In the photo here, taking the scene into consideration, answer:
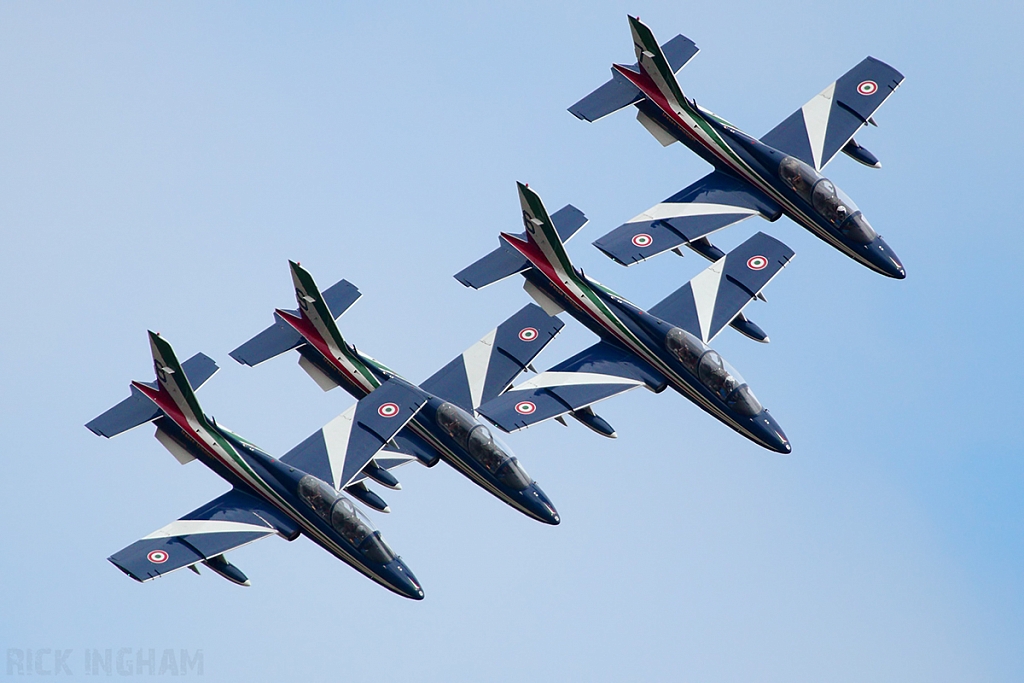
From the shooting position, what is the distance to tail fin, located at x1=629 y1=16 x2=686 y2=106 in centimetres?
7406

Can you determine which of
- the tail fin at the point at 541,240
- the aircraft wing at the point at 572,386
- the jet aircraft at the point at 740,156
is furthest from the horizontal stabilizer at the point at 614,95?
the aircraft wing at the point at 572,386

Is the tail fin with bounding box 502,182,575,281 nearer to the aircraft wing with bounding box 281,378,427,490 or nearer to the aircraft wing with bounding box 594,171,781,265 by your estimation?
the aircraft wing with bounding box 594,171,781,265

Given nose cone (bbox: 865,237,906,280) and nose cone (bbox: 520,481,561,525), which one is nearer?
nose cone (bbox: 520,481,561,525)

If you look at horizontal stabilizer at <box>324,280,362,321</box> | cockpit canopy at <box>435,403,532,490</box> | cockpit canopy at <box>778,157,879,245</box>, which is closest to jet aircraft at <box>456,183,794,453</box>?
cockpit canopy at <box>435,403,532,490</box>

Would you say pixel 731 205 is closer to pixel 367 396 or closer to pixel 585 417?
pixel 585 417

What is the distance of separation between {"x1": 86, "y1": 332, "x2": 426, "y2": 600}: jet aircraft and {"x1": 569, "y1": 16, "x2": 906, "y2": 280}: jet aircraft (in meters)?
12.2

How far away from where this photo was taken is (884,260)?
Answer: 7000cm

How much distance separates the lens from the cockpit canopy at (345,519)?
62.6m

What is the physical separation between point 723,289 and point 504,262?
26.7 ft

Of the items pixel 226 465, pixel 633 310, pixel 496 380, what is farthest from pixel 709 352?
pixel 226 465

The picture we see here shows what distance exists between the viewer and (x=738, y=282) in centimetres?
6869

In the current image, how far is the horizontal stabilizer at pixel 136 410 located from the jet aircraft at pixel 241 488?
35mm

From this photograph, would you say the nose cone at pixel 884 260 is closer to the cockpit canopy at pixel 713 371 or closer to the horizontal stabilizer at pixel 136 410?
the cockpit canopy at pixel 713 371

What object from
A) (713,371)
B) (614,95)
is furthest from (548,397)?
(614,95)
